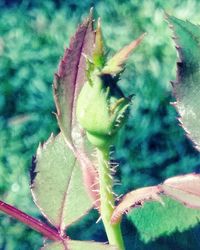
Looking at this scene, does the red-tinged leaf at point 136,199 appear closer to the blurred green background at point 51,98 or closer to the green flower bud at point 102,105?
the green flower bud at point 102,105

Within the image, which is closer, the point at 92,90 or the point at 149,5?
the point at 92,90

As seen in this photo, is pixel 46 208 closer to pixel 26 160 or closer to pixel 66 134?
pixel 66 134

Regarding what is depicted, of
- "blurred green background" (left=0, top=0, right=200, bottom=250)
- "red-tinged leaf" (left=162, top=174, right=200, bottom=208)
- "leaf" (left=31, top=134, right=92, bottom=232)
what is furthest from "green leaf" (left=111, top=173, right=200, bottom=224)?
"blurred green background" (left=0, top=0, right=200, bottom=250)

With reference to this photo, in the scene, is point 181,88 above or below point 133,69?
above

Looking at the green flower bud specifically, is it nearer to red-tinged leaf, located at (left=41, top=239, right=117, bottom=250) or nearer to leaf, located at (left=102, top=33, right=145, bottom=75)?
leaf, located at (left=102, top=33, right=145, bottom=75)

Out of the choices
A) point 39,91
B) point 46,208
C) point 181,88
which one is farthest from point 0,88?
point 181,88
